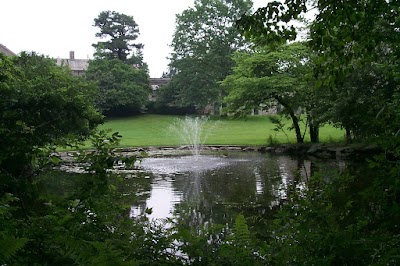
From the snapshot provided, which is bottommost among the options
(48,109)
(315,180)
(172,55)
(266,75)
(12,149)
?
(315,180)

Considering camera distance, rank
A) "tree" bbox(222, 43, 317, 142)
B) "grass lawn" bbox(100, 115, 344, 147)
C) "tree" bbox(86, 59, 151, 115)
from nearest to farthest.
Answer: "tree" bbox(222, 43, 317, 142) < "grass lawn" bbox(100, 115, 344, 147) < "tree" bbox(86, 59, 151, 115)

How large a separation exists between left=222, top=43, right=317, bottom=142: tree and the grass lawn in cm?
459

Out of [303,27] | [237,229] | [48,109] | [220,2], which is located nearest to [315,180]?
[237,229]

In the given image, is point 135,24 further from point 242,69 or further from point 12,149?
point 12,149

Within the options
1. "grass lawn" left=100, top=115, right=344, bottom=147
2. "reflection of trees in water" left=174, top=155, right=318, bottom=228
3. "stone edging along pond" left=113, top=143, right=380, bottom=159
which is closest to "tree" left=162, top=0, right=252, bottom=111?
"grass lawn" left=100, top=115, right=344, bottom=147

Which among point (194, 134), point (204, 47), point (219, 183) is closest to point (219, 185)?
point (219, 183)

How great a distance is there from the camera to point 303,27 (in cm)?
2064

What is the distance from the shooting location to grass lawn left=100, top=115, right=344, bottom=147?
29.7 meters

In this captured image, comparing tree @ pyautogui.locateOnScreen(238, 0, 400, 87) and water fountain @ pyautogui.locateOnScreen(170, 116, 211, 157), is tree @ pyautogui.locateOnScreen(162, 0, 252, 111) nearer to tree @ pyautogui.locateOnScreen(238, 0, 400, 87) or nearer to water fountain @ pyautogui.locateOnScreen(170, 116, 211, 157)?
water fountain @ pyautogui.locateOnScreen(170, 116, 211, 157)

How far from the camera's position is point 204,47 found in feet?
169

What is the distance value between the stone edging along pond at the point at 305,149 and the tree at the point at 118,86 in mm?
22434

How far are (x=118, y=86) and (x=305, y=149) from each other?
100 ft

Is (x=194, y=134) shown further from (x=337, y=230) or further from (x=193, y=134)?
(x=337, y=230)

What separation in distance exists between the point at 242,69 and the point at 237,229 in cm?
2227
